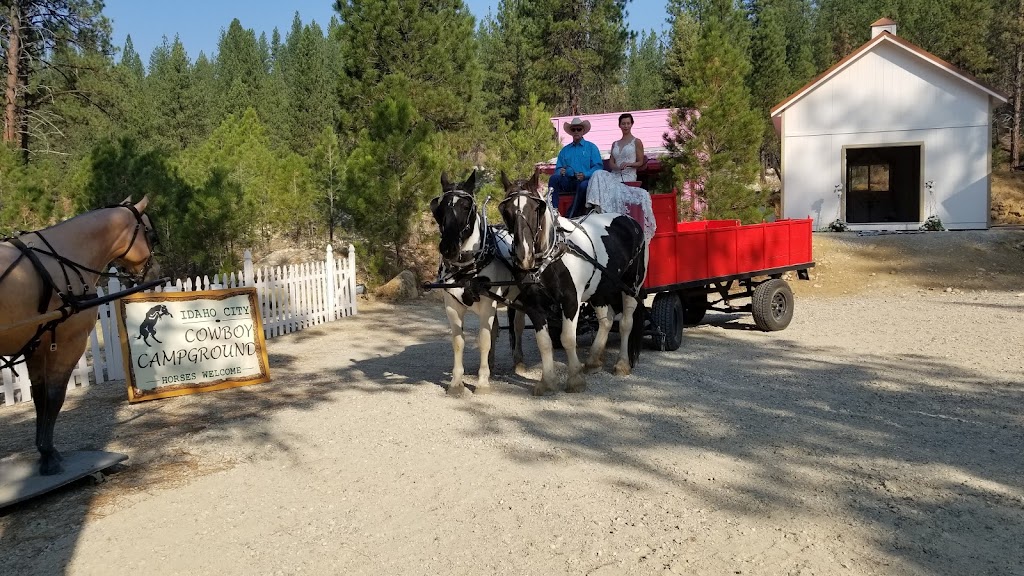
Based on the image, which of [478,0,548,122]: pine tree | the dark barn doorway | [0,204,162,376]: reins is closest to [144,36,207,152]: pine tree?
[478,0,548,122]: pine tree

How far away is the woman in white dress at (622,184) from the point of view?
915cm

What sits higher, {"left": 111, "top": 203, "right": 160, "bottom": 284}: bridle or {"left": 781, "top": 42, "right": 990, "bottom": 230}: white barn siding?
{"left": 781, "top": 42, "right": 990, "bottom": 230}: white barn siding

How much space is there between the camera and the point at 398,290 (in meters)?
17.1

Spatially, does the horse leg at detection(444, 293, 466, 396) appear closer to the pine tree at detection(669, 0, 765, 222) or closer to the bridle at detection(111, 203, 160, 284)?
the bridle at detection(111, 203, 160, 284)

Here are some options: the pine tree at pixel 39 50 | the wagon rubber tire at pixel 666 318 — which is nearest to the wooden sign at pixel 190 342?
the wagon rubber tire at pixel 666 318

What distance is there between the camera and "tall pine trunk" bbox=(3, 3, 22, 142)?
945 inches

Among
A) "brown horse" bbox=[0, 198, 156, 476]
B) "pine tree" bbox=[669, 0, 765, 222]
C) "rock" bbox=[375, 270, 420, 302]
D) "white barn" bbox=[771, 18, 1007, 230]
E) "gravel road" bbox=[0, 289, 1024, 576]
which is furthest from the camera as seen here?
"white barn" bbox=[771, 18, 1007, 230]

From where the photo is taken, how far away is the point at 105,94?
2658 centimetres

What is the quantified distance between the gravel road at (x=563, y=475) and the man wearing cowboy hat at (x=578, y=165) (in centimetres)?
213

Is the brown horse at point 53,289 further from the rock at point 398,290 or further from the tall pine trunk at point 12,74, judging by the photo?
the tall pine trunk at point 12,74

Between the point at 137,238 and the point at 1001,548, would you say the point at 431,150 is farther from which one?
the point at 1001,548

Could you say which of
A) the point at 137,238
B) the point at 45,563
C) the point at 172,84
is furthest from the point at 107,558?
the point at 172,84

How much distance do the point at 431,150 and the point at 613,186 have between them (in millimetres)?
9427

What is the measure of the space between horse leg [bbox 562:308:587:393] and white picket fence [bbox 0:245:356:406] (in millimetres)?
4900
